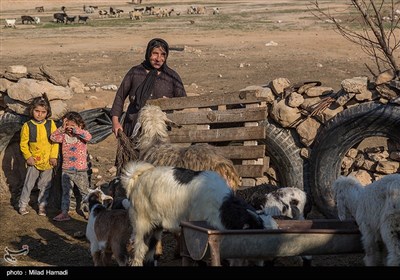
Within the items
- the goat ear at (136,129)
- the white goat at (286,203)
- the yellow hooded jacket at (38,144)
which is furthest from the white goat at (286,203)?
the yellow hooded jacket at (38,144)

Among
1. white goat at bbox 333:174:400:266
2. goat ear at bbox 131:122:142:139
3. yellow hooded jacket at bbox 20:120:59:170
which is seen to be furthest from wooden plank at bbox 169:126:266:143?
white goat at bbox 333:174:400:266

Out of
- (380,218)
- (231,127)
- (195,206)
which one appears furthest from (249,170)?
(380,218)

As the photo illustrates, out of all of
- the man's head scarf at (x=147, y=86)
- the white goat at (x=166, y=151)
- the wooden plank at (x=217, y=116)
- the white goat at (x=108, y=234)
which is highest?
the man's head scarf at (x=147, y=86)

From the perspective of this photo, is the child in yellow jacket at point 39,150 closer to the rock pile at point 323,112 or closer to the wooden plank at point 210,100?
the wooden plank at point 210,100

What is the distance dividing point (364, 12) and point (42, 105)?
4.36m

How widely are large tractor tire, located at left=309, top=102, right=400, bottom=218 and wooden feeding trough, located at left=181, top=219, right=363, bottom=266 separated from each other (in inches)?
129

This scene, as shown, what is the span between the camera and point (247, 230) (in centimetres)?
649

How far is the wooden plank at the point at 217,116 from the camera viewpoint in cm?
1069

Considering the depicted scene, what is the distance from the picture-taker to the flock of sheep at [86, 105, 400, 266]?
6.91 m

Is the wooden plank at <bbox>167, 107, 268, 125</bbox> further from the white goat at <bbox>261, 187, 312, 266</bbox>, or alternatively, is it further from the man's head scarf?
the white goat at <bbox>261, 187, 312, 266</bbox>

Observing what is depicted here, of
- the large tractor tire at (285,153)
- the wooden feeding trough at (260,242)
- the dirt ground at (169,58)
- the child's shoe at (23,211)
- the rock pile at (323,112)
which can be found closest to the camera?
the wooden feeding trough at (260,242)

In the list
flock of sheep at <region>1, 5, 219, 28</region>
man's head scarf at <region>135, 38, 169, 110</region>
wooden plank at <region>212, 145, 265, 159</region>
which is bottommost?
wooden plank at <region>212, 145, 265, 159</region>

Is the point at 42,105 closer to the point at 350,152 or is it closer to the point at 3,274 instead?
the point at 350,152

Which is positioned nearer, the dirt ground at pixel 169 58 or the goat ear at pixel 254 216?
the goat ear at pixel 254 216
